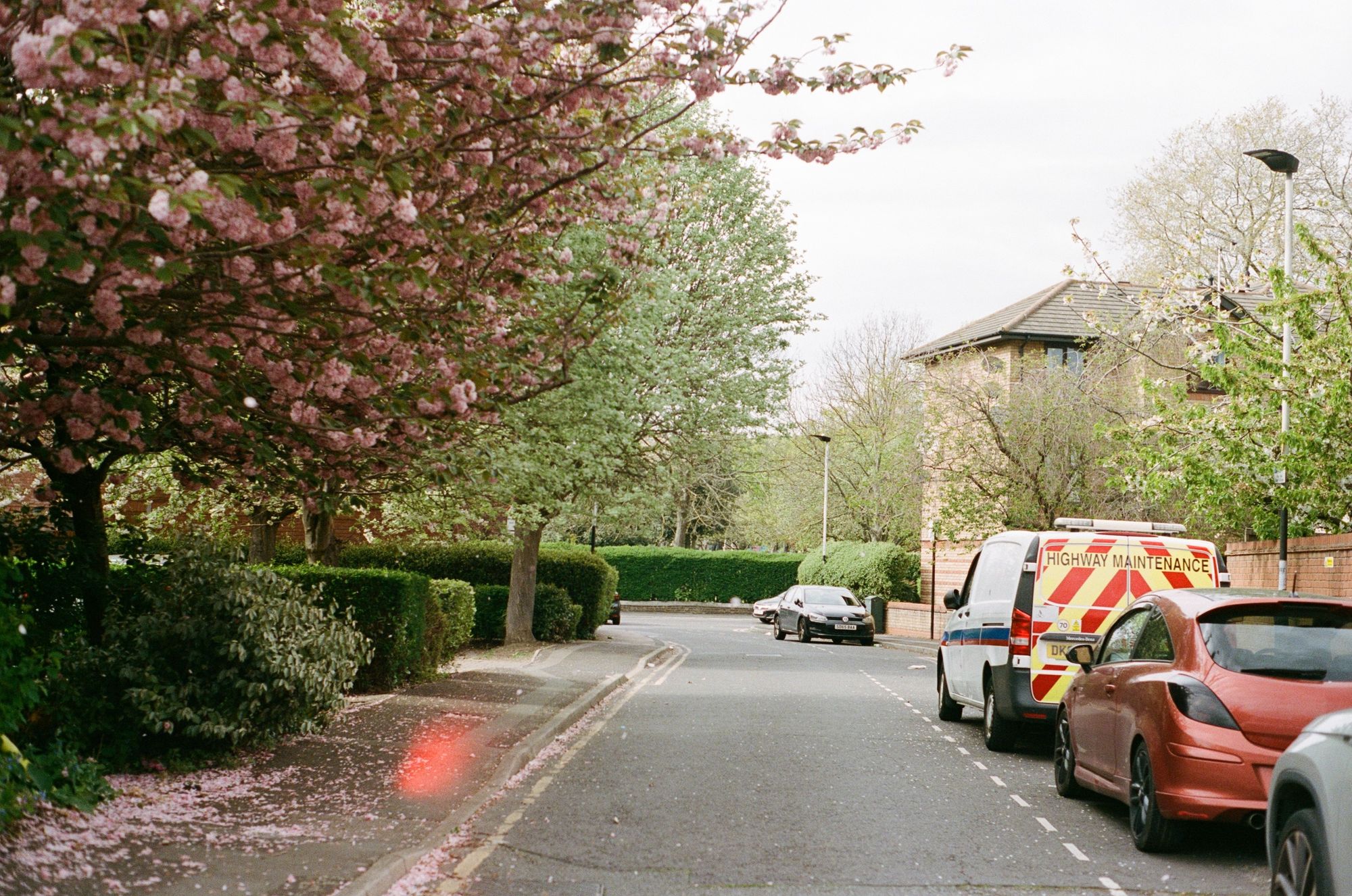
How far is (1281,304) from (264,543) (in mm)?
18886

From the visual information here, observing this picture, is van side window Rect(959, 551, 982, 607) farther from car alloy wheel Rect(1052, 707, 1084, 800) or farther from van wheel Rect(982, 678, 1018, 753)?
car alloy wheel Rect(1052, 707, 1084, 800)

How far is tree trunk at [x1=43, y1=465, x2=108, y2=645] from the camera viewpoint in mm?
9547

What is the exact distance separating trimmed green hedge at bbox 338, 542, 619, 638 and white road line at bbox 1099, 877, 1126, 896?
20.3 metres

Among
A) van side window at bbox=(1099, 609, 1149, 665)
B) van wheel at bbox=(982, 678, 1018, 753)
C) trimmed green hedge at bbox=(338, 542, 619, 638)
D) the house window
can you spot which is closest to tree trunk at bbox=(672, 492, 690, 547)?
the house window

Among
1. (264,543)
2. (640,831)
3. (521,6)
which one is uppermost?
(521,6)

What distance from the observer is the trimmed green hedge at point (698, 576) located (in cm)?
6303

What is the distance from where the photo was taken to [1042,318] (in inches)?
1859

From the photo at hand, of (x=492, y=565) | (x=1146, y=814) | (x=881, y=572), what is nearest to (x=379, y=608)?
(x=1146, y=814)

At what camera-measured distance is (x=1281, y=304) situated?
16062 millimetres

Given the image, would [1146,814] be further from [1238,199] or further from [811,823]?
[1238,199]

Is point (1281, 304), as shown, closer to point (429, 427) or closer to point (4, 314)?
point (429, 427)

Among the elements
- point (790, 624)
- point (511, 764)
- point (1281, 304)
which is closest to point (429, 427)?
point (511, 764)

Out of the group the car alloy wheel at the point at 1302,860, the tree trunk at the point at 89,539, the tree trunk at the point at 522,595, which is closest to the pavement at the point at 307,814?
the tree trunk at the point at 89,539

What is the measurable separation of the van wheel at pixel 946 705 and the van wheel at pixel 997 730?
8.41ft
